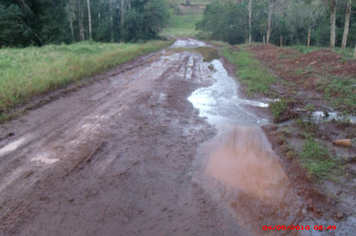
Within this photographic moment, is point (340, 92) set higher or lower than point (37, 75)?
lower

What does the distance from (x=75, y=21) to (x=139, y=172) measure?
101 ft

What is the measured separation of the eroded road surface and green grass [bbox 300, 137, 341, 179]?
50 cm

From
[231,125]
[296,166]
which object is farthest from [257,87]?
Answer: [296,166]

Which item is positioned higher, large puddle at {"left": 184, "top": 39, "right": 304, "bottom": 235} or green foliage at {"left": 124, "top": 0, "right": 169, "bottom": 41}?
green foliage at {"left": 124, "top": 0, "right": 169, "bottom": 41}

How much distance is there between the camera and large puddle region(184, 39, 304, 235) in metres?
3.70

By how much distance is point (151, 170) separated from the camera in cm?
451

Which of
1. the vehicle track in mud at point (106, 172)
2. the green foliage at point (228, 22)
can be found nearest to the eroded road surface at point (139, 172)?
the vehicle track in mud at point (106, 172)

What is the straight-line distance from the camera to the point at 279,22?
32844 millimetres

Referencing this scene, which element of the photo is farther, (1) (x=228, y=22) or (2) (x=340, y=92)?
(1) (x=228, y=22)

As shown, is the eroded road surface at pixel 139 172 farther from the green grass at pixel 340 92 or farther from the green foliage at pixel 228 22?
the green foliage at pixel 228 22
